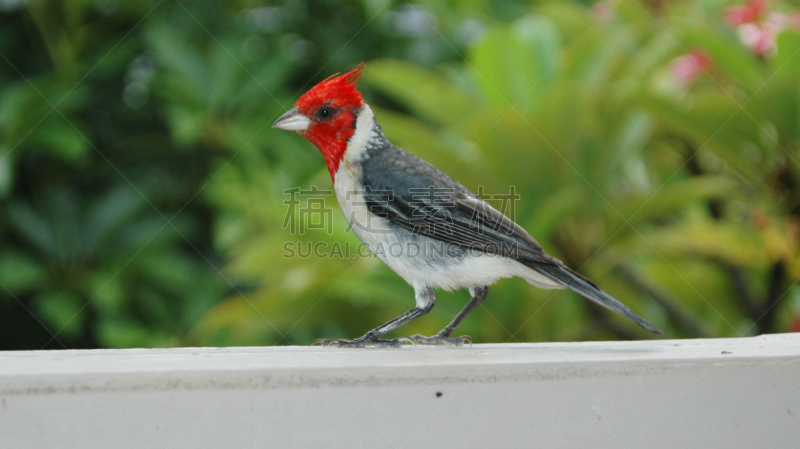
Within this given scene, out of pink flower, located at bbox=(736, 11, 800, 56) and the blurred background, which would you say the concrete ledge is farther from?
pink flower, located at bbox=(736, 11, 800, 56)

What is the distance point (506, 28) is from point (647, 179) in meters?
0.96

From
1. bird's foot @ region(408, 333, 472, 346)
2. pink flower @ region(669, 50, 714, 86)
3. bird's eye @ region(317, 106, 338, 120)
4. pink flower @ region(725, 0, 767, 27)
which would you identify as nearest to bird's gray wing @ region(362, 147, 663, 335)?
bird's eye @ region(317, 106, 338, 120)

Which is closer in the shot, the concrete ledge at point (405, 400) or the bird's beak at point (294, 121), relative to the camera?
the concrete ledge at point (405, 400)

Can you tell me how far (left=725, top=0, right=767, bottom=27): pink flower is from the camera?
9.20 feet

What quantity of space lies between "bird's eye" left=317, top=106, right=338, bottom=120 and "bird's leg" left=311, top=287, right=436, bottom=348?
1.60 ft

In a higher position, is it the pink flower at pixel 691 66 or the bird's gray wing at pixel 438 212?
the pink flower at pixel 691 66

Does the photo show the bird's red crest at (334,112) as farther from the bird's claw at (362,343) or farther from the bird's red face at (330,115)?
the bird's claw at (362,343)

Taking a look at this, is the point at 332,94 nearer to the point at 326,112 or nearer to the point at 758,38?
the point at 326,112

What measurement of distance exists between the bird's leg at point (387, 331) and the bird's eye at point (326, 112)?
49cm

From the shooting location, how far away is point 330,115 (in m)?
1.80

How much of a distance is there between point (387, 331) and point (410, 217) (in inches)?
12.2

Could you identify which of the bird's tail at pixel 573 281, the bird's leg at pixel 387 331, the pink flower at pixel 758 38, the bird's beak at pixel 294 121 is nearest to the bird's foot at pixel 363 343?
the bird's leg at pixel 387 331

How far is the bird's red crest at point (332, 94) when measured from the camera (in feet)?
5.77

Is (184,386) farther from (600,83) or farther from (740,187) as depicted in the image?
(740,187)
